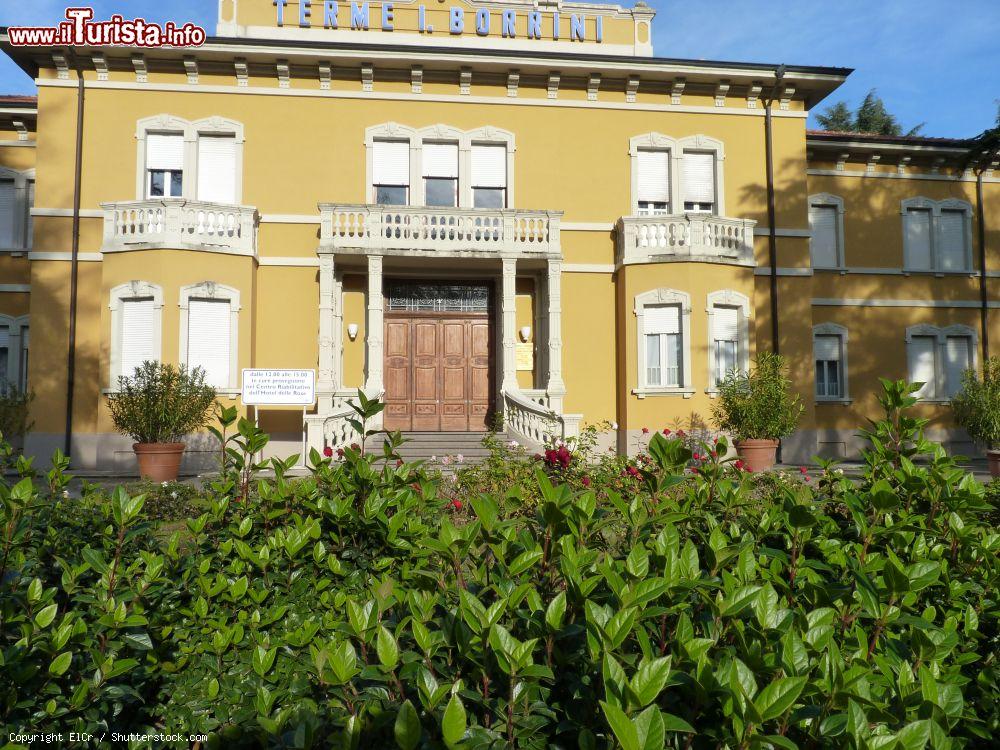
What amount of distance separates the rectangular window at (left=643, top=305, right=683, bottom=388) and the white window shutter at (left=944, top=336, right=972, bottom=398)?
9484mm

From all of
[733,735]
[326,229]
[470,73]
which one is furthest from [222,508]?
[470,73]

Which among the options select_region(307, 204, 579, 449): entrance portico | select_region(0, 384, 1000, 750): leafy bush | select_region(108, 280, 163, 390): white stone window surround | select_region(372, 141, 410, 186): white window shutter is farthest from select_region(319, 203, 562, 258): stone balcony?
select_region(0, 384, 1000, 750): leafy bush

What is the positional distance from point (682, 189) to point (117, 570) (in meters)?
16.7

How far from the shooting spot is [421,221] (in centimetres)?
1493

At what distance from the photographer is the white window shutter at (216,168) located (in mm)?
15531

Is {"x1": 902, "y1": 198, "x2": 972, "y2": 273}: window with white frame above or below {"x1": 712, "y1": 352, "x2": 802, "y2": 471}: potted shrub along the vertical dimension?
above

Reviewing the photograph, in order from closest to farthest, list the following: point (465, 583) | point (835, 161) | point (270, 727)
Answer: point (270, 727) < point (465, 583) < point (835, 161)

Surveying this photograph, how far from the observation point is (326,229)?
14.7 metres

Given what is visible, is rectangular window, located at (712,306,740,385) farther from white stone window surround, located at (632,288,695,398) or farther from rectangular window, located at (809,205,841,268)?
rectangular window, located at (809,205,841,268)

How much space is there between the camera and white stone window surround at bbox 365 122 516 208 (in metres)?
15.9

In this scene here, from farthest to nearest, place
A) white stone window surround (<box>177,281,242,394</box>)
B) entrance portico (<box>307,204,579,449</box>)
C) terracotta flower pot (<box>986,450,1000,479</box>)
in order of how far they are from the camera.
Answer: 1. entrance portico (<box>307,204,579,449</box>)
2. white stone window surround (<box>177,281,242,394</box>)
3. terracotta flower pot (<box>986,450,1000,479</box>)

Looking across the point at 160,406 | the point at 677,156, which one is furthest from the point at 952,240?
the point at 160,406

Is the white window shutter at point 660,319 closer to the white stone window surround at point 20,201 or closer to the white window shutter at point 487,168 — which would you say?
the white window shutter at point 487,168

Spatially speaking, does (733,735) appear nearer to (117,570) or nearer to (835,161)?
(117,570)
